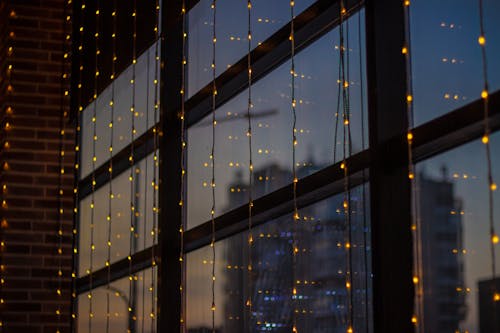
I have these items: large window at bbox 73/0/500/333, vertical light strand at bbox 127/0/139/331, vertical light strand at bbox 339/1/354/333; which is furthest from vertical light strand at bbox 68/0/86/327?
vertical light strand at bbox 339/1/354/333

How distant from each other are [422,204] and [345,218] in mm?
597

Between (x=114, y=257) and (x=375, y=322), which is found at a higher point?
(x=114, y=257)

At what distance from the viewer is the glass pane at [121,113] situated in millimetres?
6348

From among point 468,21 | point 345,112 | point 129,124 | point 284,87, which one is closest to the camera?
point 468,21

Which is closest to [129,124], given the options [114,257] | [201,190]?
[114,257]

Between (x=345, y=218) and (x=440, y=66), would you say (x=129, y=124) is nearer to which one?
(x=345, y=218)

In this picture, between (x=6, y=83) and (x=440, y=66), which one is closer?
(x=440, y=66)

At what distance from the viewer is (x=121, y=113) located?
6.93m

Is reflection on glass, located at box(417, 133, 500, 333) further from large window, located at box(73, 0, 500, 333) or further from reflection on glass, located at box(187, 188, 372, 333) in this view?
reflection on glass, located at box(187, 188, 372, 333)

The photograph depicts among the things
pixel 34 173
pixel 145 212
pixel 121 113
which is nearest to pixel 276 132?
pixel 145 212

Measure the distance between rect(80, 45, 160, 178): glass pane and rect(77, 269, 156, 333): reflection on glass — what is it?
924mm

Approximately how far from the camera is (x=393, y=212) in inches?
138

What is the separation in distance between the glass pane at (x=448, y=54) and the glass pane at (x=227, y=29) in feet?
3.18

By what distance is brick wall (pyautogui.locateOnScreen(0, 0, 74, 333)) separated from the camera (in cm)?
725
